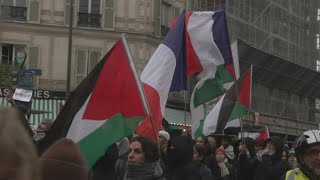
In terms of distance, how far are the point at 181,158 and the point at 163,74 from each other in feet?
7.95

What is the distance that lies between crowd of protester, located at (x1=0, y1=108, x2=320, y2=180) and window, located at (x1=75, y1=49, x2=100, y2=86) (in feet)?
42.8

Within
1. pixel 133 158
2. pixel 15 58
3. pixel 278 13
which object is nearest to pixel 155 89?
pixel 133 158

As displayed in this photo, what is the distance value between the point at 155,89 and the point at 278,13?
101 ft

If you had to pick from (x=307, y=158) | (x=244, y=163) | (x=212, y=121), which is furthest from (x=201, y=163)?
(x=212, y=121)

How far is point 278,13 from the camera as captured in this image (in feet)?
122

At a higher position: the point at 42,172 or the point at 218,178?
the point at 42,172

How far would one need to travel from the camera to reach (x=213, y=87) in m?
9.66

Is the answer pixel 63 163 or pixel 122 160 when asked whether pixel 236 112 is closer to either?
pixel 122 160

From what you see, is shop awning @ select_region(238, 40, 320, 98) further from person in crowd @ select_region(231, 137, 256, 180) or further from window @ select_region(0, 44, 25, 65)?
person in crowd @ select_region(231, 137, 256, 180)

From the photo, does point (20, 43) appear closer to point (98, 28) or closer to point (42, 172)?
point (98, 28)

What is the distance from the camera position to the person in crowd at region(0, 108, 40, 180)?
1.54 meters

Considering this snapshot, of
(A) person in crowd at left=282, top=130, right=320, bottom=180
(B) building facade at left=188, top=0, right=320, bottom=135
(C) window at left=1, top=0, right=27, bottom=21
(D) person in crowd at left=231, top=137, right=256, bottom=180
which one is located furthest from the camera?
(B) building facade at left=188, top=0, right=320, bottom=135

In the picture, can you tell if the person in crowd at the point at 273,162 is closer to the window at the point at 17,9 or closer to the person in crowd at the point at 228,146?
the person in crowd at the point at 228,146

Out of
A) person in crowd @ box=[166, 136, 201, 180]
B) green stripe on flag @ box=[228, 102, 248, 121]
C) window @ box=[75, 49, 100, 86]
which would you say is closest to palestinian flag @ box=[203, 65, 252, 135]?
green stripe on flag @ box=[228, 102, 248, 121]
